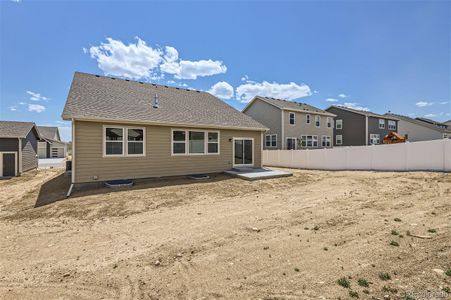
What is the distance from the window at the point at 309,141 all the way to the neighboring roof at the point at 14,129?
24.9 meters

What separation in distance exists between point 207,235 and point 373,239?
3110 millimetres

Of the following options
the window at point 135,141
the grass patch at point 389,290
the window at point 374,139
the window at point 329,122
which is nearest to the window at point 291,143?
the window at point 329,122

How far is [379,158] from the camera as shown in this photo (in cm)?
1382

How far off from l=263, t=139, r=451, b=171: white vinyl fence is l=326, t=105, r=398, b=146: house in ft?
56.0

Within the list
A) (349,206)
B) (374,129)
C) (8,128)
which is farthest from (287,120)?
(8,128)

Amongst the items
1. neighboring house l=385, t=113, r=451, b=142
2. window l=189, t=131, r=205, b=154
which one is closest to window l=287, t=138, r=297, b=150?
window l=189, t=131, r=205, b=154

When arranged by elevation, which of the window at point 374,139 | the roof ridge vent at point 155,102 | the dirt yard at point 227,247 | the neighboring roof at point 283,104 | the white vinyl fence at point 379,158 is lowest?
the dirt yard at point 227,247

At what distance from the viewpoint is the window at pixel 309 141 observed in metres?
25.0

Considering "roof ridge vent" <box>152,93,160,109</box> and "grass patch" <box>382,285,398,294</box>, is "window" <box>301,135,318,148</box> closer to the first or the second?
"roof ridge vent" <box>152,93,160,109</box>

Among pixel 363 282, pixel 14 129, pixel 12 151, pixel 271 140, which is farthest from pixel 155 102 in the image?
pixel 271 140

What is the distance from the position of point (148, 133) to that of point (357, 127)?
28.8m

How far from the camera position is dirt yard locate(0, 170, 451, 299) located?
111 inches

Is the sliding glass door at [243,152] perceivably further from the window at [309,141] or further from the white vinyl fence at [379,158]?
the window at [309,141]

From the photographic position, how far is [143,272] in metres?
3.22
